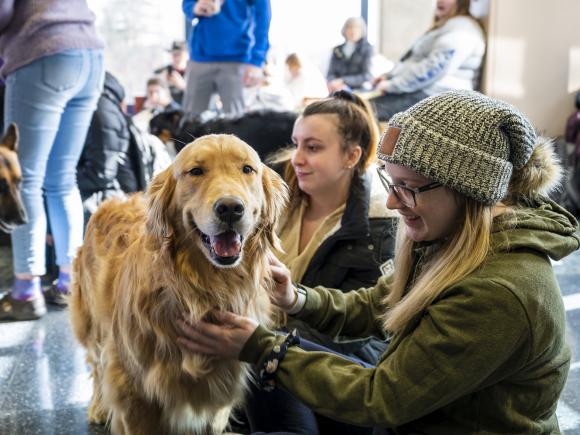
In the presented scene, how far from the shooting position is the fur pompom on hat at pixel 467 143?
109cm

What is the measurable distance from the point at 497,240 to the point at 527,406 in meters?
0.30

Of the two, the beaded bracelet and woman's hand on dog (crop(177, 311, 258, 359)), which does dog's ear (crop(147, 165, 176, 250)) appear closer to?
woman's hand on dog (crop(177, 311, 258, 359))

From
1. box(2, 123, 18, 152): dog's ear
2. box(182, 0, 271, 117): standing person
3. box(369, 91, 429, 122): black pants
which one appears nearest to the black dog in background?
box(2, 123, 18, 152): dog's ear

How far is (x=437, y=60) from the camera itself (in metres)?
4.28

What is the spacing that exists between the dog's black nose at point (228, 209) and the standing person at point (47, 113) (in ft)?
5.72

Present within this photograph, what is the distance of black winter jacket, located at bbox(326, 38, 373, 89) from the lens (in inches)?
269

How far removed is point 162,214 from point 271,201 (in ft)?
0.84

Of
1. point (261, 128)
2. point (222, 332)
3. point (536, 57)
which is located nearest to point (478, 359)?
point (222, 332)

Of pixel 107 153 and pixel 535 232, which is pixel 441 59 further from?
pixel 535 232

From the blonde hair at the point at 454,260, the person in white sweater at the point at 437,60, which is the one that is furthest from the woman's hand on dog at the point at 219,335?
the person in white sweater at the point at 437,60

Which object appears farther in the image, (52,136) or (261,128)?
(261,128)

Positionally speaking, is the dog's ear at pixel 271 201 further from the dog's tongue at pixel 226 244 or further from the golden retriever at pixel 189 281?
the dog's tongue at pixel 226 244

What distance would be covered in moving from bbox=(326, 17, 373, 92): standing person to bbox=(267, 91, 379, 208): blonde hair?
4.84 m

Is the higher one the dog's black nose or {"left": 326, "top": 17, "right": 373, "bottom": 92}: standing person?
the dog's black nose
